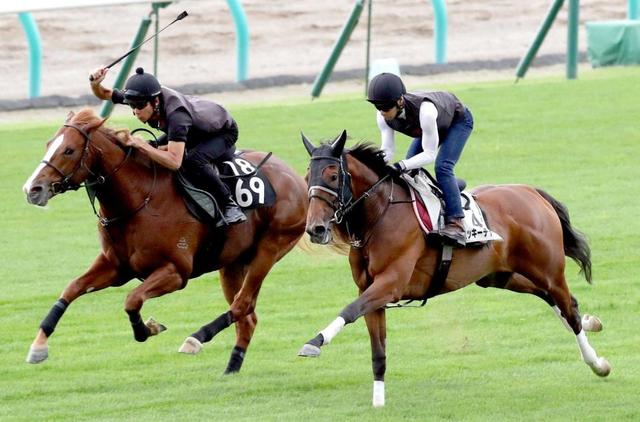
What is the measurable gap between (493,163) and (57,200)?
572 cm

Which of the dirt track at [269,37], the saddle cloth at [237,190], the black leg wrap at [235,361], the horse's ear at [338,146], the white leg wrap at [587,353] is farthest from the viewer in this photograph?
the dirt track at [269,37]

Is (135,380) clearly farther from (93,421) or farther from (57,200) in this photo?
(57,200)

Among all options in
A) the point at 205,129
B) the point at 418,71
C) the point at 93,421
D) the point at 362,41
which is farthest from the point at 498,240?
the point at 362,41

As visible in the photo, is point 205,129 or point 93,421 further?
point 205,129

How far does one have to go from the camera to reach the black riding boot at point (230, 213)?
35.1 ft

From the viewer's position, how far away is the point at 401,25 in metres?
34.4

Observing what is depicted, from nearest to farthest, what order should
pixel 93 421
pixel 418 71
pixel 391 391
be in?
pixel 93 421
pixel 391 391
pixel 418 71

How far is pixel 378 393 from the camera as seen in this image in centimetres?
969

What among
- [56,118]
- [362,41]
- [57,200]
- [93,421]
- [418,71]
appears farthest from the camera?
[362,41]

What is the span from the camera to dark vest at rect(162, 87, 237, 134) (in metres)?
10.5

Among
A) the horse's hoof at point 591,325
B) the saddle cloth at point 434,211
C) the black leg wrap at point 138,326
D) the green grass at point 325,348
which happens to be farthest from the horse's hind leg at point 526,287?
the black leg wrap at point 138,326

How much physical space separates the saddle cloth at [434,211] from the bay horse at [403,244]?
0.07 metres

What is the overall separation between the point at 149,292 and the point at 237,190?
1218 millimetres

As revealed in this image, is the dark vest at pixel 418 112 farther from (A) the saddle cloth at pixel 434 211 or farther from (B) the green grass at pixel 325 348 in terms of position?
(B) the green grass at pixel 325 348
